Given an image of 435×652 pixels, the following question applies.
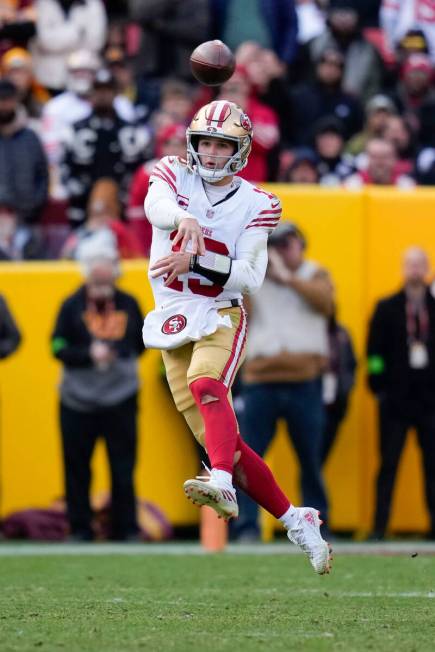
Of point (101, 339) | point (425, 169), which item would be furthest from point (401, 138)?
point (101, 339)

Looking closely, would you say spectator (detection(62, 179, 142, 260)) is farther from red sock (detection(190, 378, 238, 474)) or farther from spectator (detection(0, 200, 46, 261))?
red sock (detection(190, 378, 238, 474))

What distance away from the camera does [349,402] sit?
454 inches

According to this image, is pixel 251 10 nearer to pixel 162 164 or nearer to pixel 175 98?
pixel 175 98

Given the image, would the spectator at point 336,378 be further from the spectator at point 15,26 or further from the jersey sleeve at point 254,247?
the jersey sleeve at point 254,247

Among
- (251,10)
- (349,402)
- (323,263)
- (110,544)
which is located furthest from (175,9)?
(110,544)

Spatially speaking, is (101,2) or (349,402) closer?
(349,402)

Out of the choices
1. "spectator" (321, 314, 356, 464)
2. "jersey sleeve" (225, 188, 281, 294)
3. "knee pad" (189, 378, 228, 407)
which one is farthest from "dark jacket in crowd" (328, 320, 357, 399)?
"knee pad" (189, 378, 228, 407)

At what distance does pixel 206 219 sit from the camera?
682cm

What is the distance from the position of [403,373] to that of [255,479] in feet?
15.1

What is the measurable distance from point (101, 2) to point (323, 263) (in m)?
4.20

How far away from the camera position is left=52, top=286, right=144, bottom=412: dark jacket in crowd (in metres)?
10.9

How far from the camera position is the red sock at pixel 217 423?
254 inches

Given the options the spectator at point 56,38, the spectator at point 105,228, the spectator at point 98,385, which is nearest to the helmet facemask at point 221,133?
the spectator at point 98,385

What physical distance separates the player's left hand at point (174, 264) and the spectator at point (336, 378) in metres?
4.69
